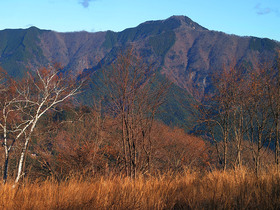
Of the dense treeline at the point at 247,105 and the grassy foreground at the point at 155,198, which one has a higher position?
the dense treeline at the point at 247,105

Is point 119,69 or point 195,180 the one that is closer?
point 195,180

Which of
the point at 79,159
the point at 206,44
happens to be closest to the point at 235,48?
the point at 206,44

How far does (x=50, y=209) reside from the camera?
3.00m

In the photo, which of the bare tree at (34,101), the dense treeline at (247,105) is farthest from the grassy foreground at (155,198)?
the dense treeline at (247,105)

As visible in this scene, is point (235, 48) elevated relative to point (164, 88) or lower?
elevated

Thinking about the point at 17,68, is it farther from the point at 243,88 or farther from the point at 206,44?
the point at 243,88

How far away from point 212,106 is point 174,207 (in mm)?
7771

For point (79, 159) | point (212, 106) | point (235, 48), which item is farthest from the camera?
point (235, 48)

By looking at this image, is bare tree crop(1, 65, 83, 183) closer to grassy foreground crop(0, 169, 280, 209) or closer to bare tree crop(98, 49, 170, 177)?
bare tree crop(98, 49, 170, 177)

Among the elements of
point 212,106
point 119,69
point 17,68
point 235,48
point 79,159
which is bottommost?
point 79,159

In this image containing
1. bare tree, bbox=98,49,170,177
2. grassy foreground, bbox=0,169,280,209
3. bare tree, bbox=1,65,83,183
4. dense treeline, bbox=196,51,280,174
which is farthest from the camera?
bare tree, bbox=1,65,83,183

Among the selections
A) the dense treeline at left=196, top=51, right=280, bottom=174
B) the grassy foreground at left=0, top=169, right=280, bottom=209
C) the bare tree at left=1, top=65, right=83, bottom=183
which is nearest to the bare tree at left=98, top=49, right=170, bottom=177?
the dense treeline at left=196, top=51, right=280, bottom=174

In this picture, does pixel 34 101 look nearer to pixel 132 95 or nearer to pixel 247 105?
pixel 132 95

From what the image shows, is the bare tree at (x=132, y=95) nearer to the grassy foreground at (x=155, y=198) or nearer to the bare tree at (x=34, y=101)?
the bare tree at (x=34, y=101)
